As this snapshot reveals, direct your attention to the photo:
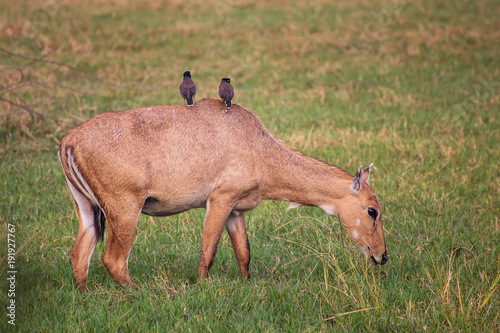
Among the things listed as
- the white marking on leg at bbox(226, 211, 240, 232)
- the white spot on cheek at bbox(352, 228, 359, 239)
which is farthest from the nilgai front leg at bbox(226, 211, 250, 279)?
the white spot on cheek at bbox(352, 228, 359, 239)

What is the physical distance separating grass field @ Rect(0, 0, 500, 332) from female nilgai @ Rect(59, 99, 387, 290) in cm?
40

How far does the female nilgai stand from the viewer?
505 centimetres

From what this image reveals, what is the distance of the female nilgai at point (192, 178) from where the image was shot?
16.6ft

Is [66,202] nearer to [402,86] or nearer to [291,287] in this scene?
[291,287]

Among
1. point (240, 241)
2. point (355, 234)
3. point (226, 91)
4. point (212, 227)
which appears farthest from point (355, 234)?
point (226, 91)

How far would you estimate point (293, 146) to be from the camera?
9.26m

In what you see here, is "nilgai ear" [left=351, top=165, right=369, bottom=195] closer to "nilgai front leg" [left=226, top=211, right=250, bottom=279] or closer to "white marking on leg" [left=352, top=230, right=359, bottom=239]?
"white marking on leg" [left=352, top=230, right=359, bottom=239]

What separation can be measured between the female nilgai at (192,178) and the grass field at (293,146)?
1.31 ft

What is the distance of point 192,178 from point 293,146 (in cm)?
425

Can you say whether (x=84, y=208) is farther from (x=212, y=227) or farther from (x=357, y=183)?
(x=357, y=183)

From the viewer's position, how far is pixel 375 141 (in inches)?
376

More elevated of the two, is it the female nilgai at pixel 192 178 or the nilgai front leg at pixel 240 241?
the female nilgai at pixel 192 178

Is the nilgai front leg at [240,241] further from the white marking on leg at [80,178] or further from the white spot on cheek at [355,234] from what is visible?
the white marking on leg at [80,178]

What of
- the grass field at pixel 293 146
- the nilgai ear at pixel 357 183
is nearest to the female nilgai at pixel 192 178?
the nilgai ear at pixel 357 183
